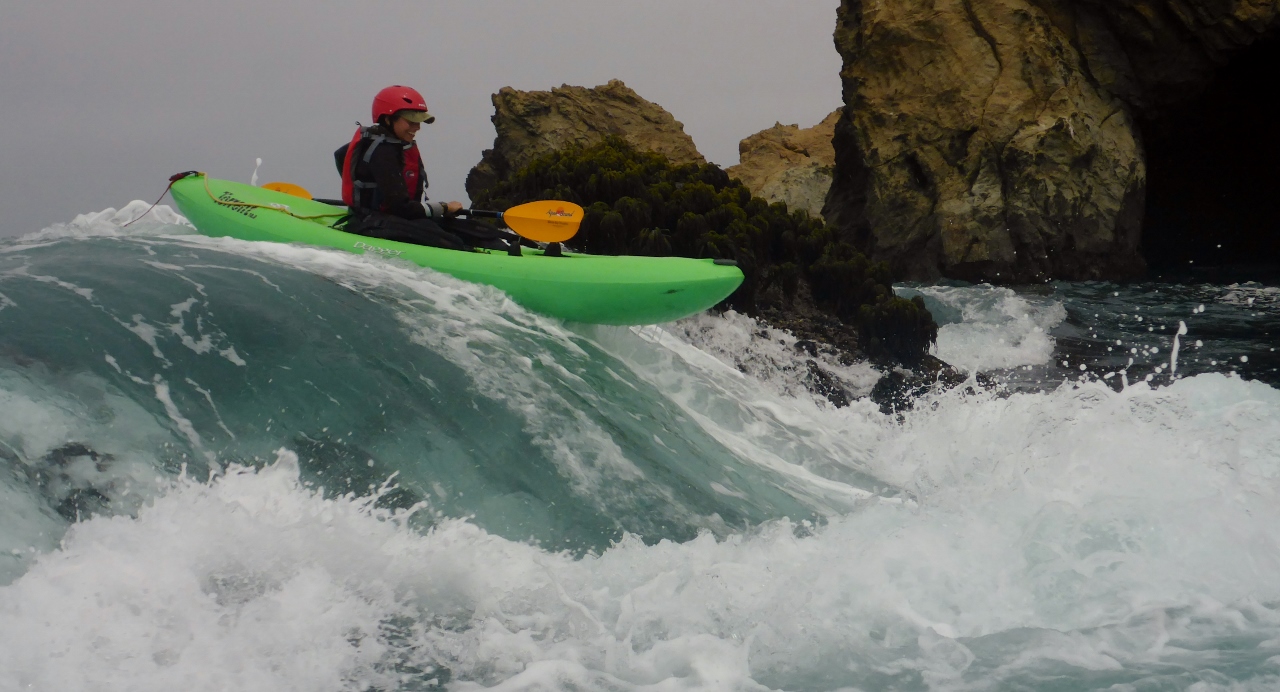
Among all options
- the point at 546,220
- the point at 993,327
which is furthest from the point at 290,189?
the point at 993,327

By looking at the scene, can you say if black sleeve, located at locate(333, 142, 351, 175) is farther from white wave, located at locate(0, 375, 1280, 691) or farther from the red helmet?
white wave, located at locate(0, 375, 1280, 691)

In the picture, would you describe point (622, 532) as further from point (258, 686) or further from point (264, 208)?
point (264, 208)

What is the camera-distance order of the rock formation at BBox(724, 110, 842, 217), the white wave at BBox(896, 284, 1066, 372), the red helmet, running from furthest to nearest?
1. the rock formation at BBox(724, 110, 842, 217)
2. the white wave at BBox(896, 284, 1066, 372)
3. the red helmet

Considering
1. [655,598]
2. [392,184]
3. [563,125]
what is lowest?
[655,598]

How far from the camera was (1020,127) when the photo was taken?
52.3 feet

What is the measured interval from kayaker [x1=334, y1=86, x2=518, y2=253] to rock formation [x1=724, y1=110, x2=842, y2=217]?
16145mm

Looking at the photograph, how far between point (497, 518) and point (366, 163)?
9.64 ft

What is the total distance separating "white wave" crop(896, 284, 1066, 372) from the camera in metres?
10.4

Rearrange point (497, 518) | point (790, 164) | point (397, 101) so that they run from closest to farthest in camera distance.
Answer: point (497, 518), point (397, 101), point (790, 164)

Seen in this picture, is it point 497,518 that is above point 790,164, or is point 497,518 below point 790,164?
below

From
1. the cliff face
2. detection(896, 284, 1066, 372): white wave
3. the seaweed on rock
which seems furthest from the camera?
the cliff face

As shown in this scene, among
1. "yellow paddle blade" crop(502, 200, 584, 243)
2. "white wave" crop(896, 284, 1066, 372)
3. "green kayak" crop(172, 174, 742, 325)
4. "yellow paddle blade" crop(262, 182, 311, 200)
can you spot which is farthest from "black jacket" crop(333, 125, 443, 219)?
"white wave" crop(896, 284, 1066, 372)

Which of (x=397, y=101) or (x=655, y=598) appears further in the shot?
(x=397, y=101)

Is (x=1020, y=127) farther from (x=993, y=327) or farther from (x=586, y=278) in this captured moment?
(x=586, y=278)
